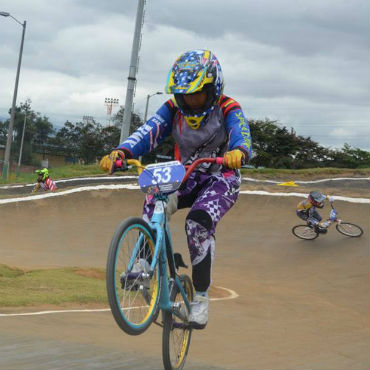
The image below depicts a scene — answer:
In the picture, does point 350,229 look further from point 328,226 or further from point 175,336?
point 175,336

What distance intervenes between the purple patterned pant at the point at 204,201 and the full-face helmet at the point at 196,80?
23.4 inches

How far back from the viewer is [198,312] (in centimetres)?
532

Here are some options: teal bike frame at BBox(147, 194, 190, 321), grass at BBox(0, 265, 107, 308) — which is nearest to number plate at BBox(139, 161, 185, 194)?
teal bike frame at BBox(147, 194, 190, 321)

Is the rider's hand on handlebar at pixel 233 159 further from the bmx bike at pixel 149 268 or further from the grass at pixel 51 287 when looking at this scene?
the grass at pixel 51 287

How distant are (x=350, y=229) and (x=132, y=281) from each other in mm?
16033

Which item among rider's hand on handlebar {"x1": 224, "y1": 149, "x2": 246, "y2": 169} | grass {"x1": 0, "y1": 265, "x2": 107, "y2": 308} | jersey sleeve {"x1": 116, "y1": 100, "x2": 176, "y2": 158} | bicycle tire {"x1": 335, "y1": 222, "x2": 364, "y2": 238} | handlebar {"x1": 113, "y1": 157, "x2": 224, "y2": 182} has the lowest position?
grass {"x1": 0, "y1": 265, "x2": 107, "y2": 308}

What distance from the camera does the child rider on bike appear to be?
16.3 ft

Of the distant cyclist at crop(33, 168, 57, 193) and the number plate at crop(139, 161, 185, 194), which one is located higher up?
the number plate at crop(139, 161, 185, 194)

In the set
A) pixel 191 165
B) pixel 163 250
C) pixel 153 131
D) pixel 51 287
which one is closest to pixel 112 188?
pixel 51 287

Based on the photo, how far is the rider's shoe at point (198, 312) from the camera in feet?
17.3

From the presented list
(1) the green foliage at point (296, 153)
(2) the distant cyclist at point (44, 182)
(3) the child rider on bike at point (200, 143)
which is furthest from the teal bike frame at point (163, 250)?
(1) the green foliage at point (296, 153)

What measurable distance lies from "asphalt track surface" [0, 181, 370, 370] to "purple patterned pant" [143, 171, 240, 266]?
1440 mm

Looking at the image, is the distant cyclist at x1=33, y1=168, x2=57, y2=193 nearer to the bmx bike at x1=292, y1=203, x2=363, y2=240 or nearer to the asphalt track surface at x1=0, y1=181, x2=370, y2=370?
the asphalt track surface at x1=0, y1=181, x2=370, y2=370

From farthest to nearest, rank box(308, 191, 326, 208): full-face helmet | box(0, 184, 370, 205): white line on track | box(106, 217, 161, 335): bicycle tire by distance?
box(0, 184, 370, 205): white line on track
box(308, 191, 326, 208): full-face helmet
box(106, 217, 161, 335): bicycle tire
